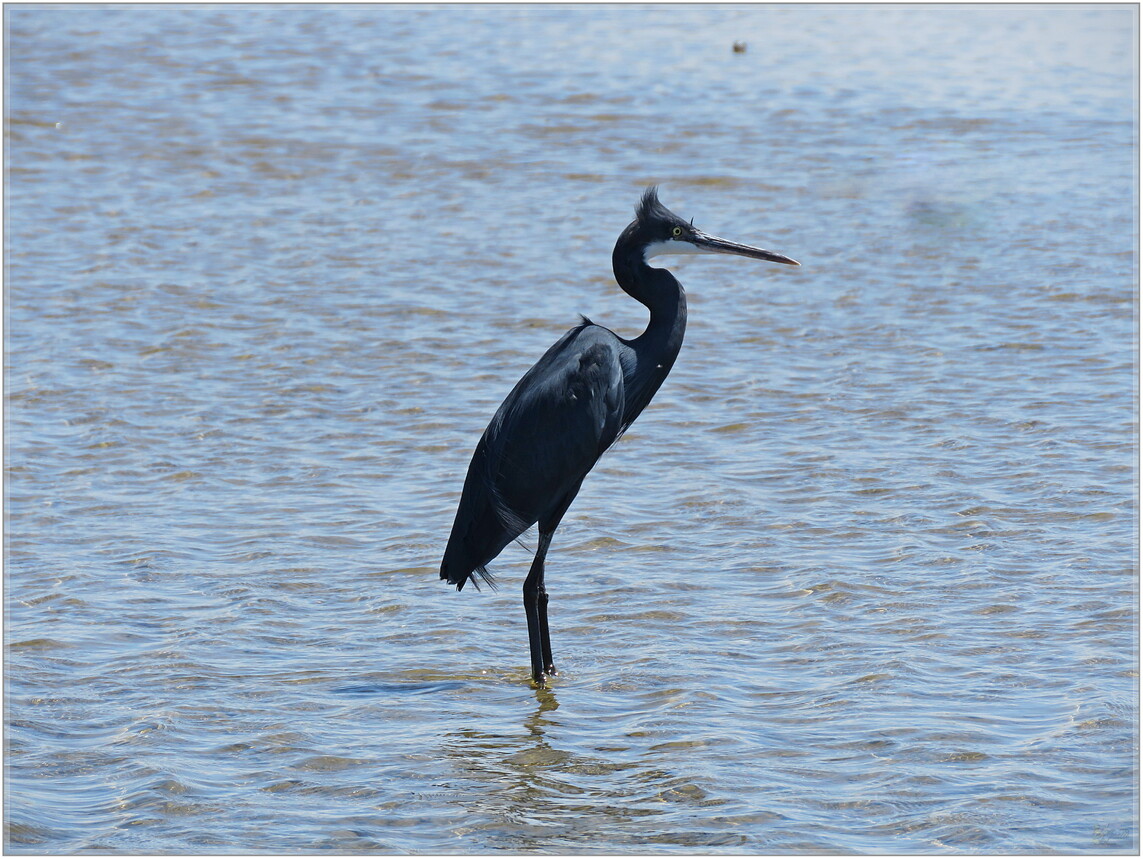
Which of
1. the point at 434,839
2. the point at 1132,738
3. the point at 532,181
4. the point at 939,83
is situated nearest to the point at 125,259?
the point at 532,181

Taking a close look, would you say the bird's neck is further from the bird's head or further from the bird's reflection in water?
the bird's reflection in water

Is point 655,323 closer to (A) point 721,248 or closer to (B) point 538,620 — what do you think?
(A) point 721,248

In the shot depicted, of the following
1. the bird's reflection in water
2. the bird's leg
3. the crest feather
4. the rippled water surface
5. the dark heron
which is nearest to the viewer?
the bird's reflection in water

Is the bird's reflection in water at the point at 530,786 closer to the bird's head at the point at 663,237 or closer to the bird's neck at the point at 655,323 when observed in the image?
the bird's neck at the point at 655,323

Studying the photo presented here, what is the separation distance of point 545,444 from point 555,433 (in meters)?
0.05

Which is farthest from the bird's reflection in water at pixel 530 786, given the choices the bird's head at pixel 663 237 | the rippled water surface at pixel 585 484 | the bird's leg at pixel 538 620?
the bird's head at pixel 663 237

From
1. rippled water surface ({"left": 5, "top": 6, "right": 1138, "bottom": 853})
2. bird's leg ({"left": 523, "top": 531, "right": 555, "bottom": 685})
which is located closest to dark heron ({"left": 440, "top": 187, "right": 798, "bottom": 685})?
bird's leg ({"left": 523, "top": 531, "right": 555, "bottom": 685})

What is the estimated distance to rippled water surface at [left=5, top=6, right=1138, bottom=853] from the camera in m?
4.71

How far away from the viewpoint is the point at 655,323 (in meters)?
5.92

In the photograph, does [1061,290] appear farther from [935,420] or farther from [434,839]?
[434,839]

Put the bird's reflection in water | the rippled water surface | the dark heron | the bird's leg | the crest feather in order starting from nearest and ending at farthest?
the bird's reflection in water, the rippled water surface, the bird's leg, the dark heron, the crest feather

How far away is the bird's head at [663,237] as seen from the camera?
5820 millimetres

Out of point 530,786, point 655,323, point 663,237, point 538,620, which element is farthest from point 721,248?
point 530,786

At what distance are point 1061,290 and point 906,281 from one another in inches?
40.0
